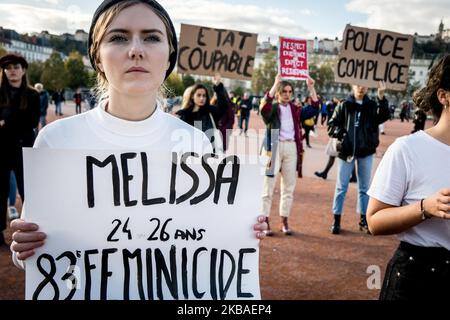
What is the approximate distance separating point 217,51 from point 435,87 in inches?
141

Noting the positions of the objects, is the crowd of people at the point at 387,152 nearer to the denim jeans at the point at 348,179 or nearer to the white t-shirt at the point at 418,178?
the white t-shirt at the point at 418,178

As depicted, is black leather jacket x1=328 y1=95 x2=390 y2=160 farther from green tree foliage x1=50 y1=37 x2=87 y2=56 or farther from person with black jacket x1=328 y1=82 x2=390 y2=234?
green tree foliage x1=50 y1=37 x2=87 y2=56

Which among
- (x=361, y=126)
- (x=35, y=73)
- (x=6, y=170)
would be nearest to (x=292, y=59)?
(x=361, y=126)

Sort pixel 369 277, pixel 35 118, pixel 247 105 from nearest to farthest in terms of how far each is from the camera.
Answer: pixel 369 277, pixel 35 118, pixel 247 105

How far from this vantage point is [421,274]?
1727 millimetres

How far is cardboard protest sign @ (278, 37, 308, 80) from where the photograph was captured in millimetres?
5738

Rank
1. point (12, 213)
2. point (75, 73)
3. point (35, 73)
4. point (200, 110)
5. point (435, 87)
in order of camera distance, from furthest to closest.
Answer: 1. point (75, 73)
2. point (35, 73)
3. point (200, 110)
4. point (12, 213)
5. point (435, 87)

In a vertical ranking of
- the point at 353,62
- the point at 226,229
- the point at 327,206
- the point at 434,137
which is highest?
the point at 353,62

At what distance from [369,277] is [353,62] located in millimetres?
2529

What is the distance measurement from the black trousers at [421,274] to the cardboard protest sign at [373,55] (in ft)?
11.8

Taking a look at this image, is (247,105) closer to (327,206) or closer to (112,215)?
(327,206)

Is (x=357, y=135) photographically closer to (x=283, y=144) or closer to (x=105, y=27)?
(x=283, y=144)

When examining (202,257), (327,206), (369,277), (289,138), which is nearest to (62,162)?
(202,257)

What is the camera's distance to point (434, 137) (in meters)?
1.79
